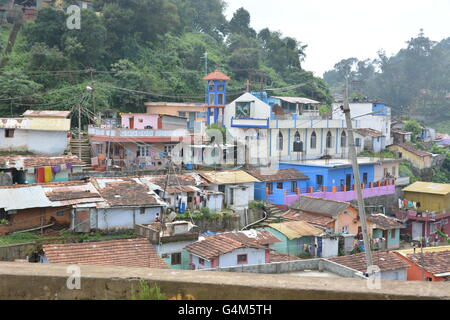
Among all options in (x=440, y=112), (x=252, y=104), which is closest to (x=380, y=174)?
(x=252, y=104)

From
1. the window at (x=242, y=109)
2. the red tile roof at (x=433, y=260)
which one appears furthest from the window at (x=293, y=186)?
the red tile roof at (x=433, y=260)

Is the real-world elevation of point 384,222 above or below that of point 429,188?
below

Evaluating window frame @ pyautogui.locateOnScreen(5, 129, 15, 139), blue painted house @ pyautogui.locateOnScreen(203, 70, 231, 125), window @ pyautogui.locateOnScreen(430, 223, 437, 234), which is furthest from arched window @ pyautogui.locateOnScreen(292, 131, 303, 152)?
window frame @ pyautogui.locateOnScreen(5, 129, 15, 139)

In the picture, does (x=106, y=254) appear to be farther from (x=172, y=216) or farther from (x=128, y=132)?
(x=128, y=132)

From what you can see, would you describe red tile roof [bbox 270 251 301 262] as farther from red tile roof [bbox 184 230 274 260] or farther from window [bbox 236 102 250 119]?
window [bbox 236 102 250 119]

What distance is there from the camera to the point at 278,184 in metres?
27.5

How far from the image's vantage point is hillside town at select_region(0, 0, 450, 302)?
676 inches

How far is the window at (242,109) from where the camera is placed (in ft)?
112

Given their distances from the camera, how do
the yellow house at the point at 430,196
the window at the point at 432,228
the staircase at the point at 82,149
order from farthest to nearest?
the yellow house at the point at 430,196, the window at the point at 432,228, the staircase at the point at 82,149

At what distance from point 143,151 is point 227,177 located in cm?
518

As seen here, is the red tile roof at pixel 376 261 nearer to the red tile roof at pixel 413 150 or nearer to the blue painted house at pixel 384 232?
the blue painted house at pixel 384 232

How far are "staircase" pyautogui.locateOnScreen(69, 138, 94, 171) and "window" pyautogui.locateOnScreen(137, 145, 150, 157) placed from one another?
8.75 ft

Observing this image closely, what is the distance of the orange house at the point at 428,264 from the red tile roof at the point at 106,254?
9.33m

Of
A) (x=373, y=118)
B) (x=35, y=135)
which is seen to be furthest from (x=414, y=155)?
(x=35, y=135)
